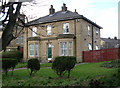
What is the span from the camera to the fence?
22.0 m

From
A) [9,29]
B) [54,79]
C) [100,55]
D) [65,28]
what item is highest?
[65,28]

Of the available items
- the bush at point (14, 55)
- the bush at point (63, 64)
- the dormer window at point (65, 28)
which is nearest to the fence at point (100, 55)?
the dormer window at point (65, 28)

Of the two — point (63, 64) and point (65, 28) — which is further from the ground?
point (65, 28)

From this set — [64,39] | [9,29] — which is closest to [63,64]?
[9,29]

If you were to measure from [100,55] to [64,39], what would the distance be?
19.3 ft

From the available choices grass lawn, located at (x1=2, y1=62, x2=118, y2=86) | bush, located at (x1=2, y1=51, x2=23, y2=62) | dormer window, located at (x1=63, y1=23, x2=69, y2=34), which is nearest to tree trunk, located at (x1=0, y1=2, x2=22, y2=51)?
grass lawn, located at (x1=2, y1=62, x2=118, y2=86)

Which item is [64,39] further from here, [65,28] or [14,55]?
[14,55]

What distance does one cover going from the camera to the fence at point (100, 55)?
22.0 metres

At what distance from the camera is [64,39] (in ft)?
76.6

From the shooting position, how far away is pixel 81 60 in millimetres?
23094

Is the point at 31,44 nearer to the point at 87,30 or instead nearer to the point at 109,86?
the point at 87,30

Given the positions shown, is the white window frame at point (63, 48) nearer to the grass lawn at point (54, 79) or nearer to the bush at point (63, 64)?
the grass lawn at point (54, 79)

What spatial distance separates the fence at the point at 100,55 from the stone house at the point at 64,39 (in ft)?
3.48

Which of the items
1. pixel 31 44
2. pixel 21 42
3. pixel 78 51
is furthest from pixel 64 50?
pixel 21 42
